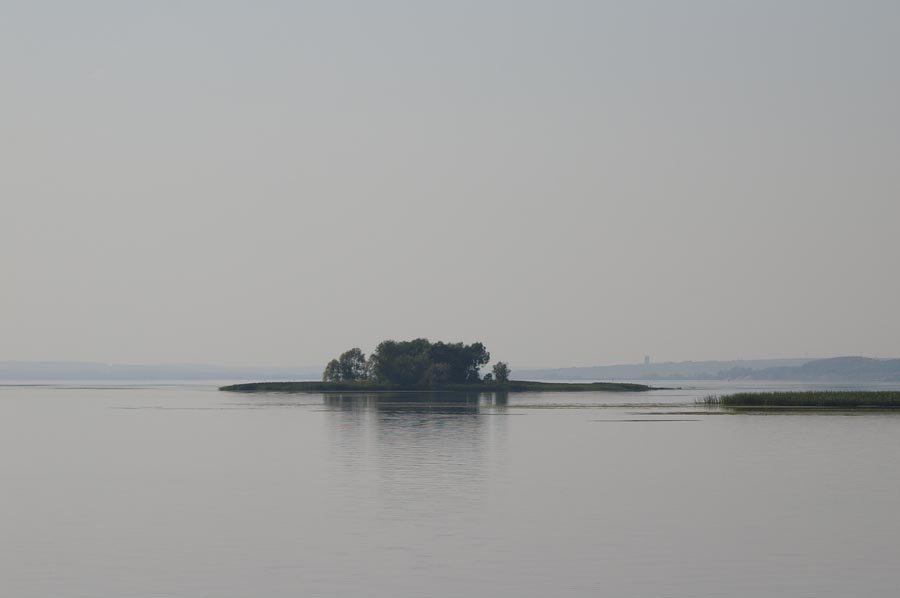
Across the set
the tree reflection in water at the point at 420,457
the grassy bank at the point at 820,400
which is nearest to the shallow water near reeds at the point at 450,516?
the tree reflection in water at the point at 420,457

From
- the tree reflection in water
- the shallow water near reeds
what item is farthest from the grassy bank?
the shallow water near reeds

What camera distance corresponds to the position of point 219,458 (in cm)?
5950

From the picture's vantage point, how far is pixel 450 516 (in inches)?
1425

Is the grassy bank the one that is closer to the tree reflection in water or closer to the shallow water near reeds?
the tree reflection in water

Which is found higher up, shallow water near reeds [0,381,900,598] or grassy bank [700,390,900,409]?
grassy bank [700,390,900,409]

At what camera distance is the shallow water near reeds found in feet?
88.0

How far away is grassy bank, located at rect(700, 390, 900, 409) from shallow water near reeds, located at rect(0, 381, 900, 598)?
48685 mm

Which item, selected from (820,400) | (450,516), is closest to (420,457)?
(450,516)

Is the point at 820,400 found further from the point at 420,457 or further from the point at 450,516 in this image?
the point at 450,516

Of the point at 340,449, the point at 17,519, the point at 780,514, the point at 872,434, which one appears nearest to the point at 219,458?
the point at 340,449

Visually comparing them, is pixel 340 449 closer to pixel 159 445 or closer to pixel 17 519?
pixel 159 445

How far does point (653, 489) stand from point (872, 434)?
3723cm

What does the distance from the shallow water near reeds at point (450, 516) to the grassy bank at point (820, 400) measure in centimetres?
4868

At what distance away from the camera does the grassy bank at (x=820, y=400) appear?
397 feet
